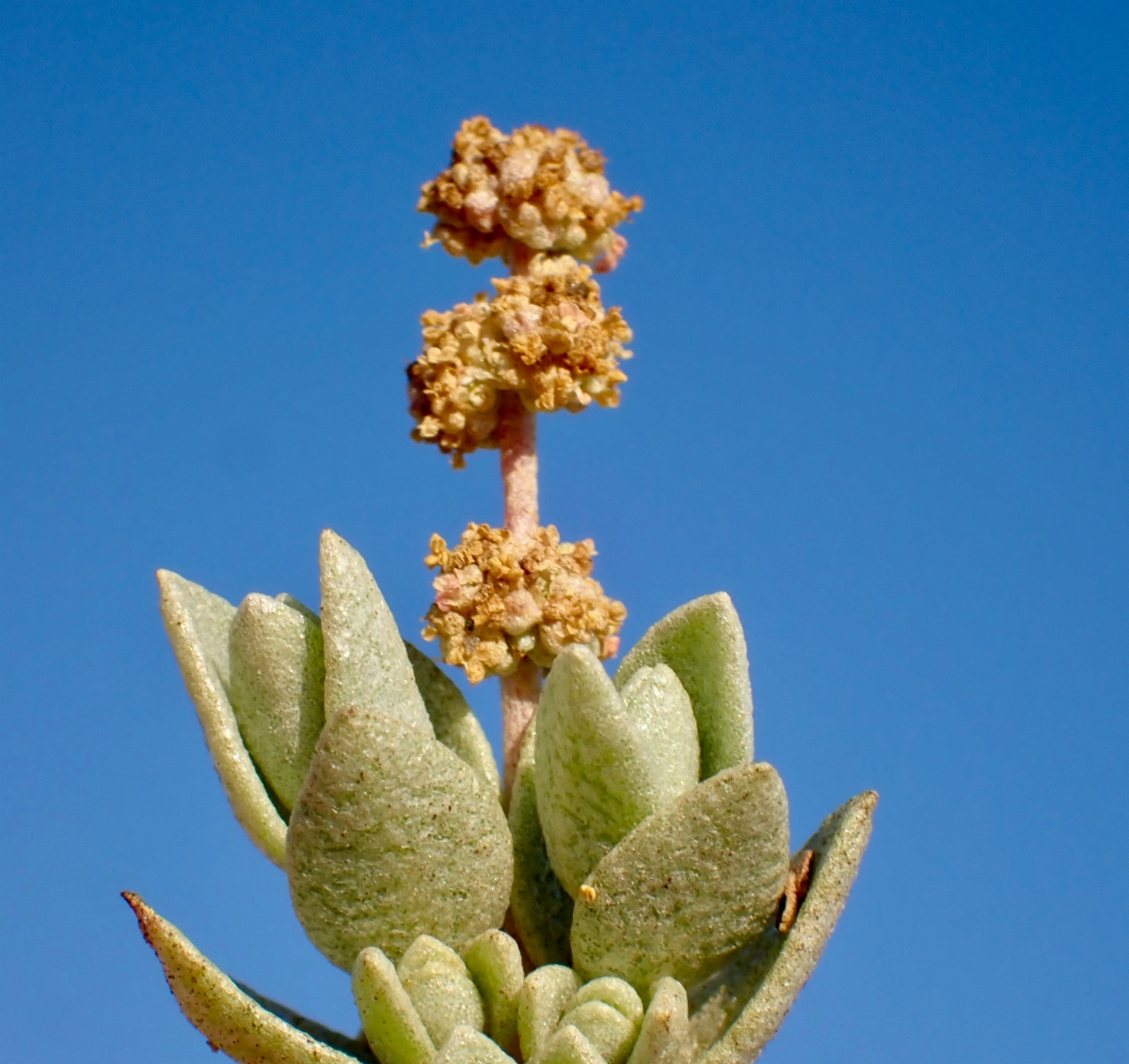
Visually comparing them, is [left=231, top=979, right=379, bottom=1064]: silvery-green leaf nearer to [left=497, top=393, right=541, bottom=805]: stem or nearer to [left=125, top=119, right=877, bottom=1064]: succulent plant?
[left=125, top=119, right=877, bottom=1064]: succulent plant

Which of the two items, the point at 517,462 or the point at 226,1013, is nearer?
the point at 226,1013

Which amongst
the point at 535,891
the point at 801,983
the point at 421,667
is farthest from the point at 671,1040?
the point at 421,667

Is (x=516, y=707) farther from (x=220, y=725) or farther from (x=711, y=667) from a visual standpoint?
(x=220, y=725)

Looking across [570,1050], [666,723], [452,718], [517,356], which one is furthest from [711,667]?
[570,1050]

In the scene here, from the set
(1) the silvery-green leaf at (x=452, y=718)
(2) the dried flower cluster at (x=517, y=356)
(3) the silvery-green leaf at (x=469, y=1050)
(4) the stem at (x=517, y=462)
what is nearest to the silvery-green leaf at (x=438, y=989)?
(3) the silvery-green leaf at (x=469, y=1050)

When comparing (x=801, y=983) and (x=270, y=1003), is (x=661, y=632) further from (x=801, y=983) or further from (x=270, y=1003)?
(x=270, y=1003)

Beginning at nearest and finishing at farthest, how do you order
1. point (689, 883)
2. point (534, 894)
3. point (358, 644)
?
point (689, 883), point (358, 644), point (534, 894)
